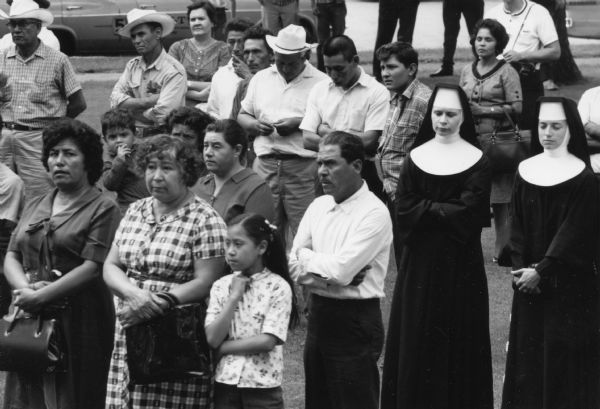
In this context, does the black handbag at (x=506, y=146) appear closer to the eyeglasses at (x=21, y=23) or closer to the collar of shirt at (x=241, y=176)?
the collar of shirt at (x=241, y=176)

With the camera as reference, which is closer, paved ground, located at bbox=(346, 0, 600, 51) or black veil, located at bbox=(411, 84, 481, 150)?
black veil, located at bbox=(411, 84, 481, 150)

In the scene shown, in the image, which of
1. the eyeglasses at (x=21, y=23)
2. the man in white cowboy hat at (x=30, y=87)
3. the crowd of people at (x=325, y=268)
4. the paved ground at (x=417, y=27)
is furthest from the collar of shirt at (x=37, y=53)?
the paved ground at (x=417, y=27)

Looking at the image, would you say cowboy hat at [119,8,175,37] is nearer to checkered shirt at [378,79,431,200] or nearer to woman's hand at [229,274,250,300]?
checkered shirt at [378,79,431,200]

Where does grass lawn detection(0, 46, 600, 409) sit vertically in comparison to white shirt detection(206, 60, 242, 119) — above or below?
below

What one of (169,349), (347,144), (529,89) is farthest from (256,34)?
(169,349)

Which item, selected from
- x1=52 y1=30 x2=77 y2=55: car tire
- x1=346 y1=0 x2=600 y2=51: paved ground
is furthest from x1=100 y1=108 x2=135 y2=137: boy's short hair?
x1=346 y1=0 x2=600 y2=51: paved ground

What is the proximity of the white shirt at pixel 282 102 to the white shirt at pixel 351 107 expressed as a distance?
14.8 inches

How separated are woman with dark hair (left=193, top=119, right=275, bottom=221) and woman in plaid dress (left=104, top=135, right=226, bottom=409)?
718 millimetres

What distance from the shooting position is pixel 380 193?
10.3 meters

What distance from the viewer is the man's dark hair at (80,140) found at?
754 cm

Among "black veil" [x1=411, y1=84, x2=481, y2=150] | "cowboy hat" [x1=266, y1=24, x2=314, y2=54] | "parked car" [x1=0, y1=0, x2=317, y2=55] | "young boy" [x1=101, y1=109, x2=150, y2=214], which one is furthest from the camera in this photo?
"parked car" [x1=0, y1=0, x2=317, y2=55]

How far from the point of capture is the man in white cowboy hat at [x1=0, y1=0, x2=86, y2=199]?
1121 cm

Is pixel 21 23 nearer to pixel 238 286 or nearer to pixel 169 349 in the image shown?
pixel 238 286

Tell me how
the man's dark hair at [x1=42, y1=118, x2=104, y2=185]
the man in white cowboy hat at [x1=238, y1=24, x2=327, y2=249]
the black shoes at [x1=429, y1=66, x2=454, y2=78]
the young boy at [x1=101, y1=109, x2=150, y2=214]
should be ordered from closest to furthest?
the man's dark hair at [x1=42, y1=118, x2=104, y2=185] → the young boy at [x1=101, y1=109, x2=150, y2=214] → the man in white cowboy hat at [x1=238, y1=24, x2=327, y2=249] → the black shoes at [x1=429, y1=66, x2=454, y2=78]
